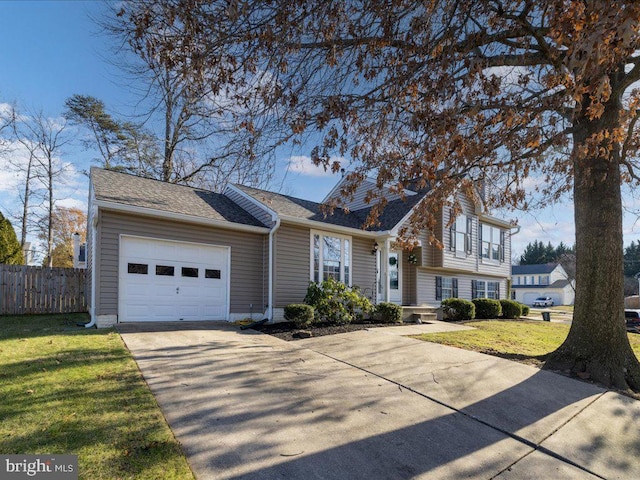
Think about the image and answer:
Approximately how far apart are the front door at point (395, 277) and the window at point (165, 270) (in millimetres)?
8510

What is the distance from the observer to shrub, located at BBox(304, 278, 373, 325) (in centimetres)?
1041

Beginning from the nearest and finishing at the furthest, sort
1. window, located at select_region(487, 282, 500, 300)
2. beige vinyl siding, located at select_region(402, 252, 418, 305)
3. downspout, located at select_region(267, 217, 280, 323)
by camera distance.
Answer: downspout, located at select_region(267, 217, 280, 323), beige vinyl siding, located at select_region(402, 252, 418, 305), window, located at select_region(487, 282, 500, 300)

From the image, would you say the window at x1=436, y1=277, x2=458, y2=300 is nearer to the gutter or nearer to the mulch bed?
the mulch bed

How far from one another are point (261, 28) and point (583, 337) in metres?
7.06

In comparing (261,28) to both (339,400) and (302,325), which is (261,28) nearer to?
(339,400)

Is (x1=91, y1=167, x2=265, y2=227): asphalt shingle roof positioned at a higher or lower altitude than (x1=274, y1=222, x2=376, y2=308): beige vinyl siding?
higher

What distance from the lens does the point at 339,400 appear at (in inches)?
176

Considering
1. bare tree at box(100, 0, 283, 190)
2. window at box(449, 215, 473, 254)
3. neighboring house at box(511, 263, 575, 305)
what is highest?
bare tree at box(100, 0, 283, 190)

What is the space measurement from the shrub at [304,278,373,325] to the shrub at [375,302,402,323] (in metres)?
0.35

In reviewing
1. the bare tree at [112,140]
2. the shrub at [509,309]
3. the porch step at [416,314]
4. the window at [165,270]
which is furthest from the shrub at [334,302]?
the bare tree at [112,140]

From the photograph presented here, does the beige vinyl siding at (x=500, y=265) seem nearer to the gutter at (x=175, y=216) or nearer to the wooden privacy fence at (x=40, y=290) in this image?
the gutter at (x=175, y=216)

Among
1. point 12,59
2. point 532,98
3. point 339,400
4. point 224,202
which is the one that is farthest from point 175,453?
point 12,59

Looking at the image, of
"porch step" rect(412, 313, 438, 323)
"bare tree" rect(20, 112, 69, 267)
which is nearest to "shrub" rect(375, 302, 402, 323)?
"porch step" rect(412, 313, 438, 323)

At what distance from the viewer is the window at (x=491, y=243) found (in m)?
18.7
